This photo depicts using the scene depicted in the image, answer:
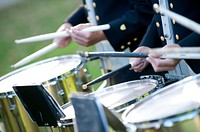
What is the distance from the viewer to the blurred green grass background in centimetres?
955

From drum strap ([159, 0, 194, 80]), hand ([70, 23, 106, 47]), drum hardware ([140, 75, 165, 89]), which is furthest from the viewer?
hand ([70, 23, 106, 47])

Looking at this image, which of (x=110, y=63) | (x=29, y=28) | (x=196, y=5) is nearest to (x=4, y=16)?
(x=29, y=28)

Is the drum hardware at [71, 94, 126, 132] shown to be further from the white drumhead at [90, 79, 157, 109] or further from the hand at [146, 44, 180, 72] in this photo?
the hand at [146, 44, 180, 72]

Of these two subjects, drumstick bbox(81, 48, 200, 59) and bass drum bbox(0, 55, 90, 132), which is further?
bass drum bbox(0, 55, 90, 132)

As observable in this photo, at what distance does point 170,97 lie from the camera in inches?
114

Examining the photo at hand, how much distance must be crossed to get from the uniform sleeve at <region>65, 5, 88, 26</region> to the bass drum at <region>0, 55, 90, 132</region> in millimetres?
615

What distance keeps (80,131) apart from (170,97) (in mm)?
370

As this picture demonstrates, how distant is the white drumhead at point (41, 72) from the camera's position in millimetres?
4012

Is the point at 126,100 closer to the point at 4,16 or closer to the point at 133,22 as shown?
the point at 133,22

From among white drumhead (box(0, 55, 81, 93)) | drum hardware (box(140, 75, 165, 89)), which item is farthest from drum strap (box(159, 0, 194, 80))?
white drumhead (box(0, 55, 81, 93))

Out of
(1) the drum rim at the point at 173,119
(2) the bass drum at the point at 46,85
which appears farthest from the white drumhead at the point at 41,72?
(1) the drum rim at the point at 173,119

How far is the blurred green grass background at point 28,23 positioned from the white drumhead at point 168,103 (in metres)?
5.34

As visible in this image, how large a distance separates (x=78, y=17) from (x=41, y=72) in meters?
0.75

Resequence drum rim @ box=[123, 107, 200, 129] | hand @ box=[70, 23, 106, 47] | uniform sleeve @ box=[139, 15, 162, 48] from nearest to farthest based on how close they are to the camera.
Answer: drum rim @ box=[123, 107, 200, 129] < uniform sleeve @ box=[139, 15, 162, 48] < hand @ box=[70, 23, 106, 47]
